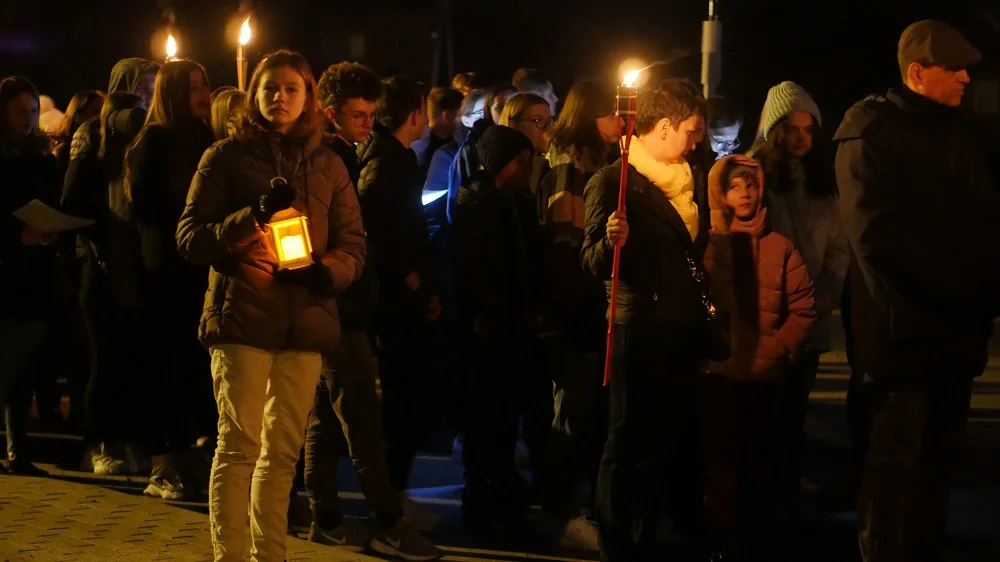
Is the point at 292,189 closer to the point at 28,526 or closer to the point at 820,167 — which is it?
the point at 28,526

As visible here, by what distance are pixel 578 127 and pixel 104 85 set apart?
3088 cm

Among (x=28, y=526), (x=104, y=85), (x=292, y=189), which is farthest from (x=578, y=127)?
(x=104, y=85)

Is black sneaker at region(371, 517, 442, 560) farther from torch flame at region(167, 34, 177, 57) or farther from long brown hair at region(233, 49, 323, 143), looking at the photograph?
torch flame at region(167, 34, 177, 57)

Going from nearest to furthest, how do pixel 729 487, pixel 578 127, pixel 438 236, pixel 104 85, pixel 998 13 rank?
1. pixel 729 487
2. pixel 578 127
3. pixel 438 236
4. pixel 104 85
5. pixel 998 13

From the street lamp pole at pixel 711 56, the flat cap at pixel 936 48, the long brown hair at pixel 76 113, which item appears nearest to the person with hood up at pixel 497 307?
the flat cap at pixel 936 48

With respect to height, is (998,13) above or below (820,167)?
above

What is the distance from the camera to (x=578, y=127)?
7789 millimetres

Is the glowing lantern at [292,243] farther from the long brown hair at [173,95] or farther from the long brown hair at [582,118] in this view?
the long brown hair at [173,95]

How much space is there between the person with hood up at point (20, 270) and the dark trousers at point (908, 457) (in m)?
4.76

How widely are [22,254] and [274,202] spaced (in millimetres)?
3560

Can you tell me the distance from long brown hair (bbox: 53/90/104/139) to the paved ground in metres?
1.98

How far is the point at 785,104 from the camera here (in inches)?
344

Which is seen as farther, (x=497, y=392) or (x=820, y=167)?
(x=820, y=167)

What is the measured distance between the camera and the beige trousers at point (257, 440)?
20.0 ft
